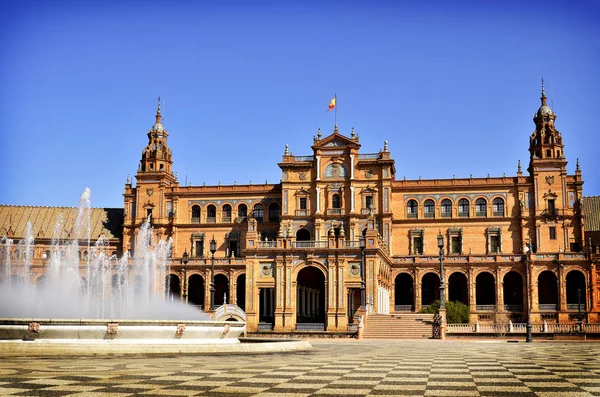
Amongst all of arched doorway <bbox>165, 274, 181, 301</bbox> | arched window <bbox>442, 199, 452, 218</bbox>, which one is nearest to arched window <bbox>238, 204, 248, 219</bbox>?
arched doorway <bbox>165, 274, 181, 301</bbox>

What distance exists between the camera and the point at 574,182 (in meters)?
77.8

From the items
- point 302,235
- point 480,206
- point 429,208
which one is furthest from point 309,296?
point 480,206

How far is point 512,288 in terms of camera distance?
7575 cm

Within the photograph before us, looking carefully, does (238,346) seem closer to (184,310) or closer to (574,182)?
(184,310)

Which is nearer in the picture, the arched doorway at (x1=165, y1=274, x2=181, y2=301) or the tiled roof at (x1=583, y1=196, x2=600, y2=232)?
the arched doorway at (x1=165, y1=274, x2=181, y2=301)

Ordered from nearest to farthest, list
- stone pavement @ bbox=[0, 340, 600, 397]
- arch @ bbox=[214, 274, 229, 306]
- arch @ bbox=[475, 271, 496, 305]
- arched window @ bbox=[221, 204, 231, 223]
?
1. stone pavement @ bbox=[0, 340, 600, 397]
2. arch @ bbox=[475, 271, 496, 305]
3. arch @ bbox=[214, 274, 229, 306]
4. arched window @ bbox=[221, 204, 231, 223]

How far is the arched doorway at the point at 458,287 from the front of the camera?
7669cm

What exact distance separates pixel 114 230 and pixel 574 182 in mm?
52650

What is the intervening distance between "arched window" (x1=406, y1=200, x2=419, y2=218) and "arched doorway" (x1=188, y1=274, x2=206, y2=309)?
2369 cm

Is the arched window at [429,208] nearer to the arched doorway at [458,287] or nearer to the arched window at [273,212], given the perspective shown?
the arched doorway at [458,287]

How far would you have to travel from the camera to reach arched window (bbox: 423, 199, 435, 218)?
261 ft

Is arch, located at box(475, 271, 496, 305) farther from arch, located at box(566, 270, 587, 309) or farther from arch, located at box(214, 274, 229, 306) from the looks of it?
arch, located at box(214, 274, 229, 306)

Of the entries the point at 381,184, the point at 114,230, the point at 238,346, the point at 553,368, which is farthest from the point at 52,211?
the point at 553,368

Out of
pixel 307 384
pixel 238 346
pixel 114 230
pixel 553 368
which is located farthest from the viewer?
pixel 114 230
